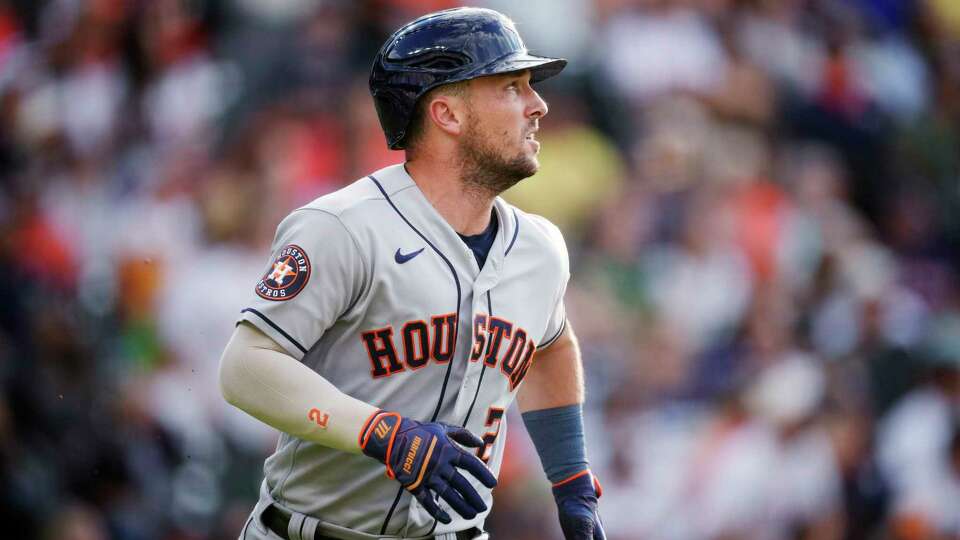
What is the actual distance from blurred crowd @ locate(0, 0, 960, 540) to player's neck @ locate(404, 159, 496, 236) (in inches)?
159

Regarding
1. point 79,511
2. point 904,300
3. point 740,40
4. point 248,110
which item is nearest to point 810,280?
point 904,300

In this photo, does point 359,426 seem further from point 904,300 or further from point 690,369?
point 904,300

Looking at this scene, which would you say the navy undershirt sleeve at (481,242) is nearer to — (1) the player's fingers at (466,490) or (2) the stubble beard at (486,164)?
(2) the stubble beard at (486,164)

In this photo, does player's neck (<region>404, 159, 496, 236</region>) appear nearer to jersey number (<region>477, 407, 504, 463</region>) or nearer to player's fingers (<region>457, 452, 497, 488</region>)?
jersey number (<region>477, 407, 504, 463</region>)

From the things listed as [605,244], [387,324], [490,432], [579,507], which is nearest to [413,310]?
[387,324]

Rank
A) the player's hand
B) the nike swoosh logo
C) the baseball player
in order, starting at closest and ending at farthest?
the player's hand
the baseball player
the nike swoosh logo

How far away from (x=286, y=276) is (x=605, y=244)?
5239mm

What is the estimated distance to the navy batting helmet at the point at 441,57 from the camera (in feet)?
11.9

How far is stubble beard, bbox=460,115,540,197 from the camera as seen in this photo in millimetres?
3686

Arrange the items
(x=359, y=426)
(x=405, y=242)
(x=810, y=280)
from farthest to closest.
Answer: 1. (x=810, y=280)
2. (x=405, y=242)
3. (x=359, y=426)

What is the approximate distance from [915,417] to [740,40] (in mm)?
3090

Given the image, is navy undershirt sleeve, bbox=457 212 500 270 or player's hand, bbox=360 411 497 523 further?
navy undershirt sleeve, bbox=457 212 500 270

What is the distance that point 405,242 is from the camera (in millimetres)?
3564

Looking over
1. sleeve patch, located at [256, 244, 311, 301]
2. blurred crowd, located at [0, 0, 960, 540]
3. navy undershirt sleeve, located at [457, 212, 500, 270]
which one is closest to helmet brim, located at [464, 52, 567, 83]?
navy undershirt sleeve, located at [457, 212, 500, 270]
